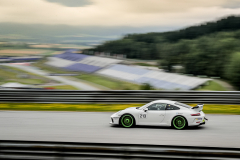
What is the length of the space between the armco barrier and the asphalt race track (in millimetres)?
2037

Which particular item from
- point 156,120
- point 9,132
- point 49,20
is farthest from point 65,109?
point 49,20

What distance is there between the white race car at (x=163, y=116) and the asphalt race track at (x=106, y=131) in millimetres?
210

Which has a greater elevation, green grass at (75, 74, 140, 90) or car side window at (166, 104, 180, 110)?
green grass at (75, 74, 140, 90)

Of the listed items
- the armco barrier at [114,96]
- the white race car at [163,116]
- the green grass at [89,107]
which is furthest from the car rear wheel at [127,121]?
the armco barrier at [114,96]

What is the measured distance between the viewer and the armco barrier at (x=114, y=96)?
39.6 ft

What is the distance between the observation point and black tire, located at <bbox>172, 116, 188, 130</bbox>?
25.9ft

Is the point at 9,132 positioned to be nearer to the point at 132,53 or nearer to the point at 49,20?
the point at 132,53

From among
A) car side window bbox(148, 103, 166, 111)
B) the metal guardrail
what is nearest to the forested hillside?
car side window bbox(148, 103, 166, 111)

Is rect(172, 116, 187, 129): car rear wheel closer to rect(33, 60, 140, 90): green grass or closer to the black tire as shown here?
the black tire

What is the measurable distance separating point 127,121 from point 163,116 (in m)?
1.10

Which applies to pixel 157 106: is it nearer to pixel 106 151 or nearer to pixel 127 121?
pixel 127 121

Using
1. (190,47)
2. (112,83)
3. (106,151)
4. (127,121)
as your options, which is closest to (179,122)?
(127,121)

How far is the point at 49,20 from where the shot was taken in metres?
16.3

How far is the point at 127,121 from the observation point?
8.22m
